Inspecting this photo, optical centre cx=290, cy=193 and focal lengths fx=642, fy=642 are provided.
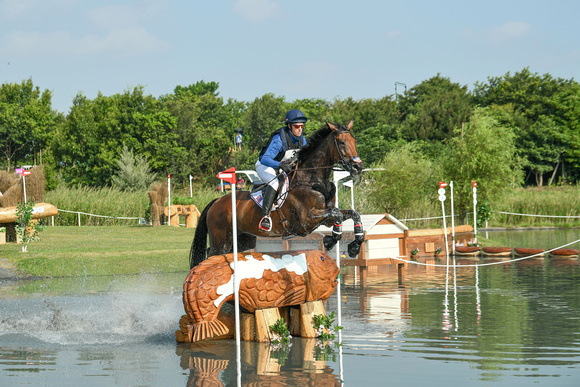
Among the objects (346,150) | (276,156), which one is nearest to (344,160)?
(346,150)

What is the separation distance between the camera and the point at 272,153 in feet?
26.4

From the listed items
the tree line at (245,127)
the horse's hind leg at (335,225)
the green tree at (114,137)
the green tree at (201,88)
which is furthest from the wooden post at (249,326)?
the green tree at (201,88)

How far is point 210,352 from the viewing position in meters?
7.14

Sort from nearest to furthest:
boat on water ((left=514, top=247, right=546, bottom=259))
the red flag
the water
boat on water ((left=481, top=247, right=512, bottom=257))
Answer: the water, the red flag, boat on water ((left=514, top=247, right=546, bottom=259)), boat on water ((left=481, top=247, right=512, bottom=257))

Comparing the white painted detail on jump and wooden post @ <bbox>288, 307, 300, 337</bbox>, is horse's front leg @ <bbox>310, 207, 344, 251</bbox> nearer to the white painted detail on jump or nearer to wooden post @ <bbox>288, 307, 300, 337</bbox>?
the white painted detail on jump

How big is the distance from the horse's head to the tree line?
99.0ft

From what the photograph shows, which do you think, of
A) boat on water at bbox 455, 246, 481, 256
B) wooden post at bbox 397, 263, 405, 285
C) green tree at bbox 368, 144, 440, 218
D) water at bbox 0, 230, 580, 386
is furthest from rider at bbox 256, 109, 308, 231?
green tree at bbox 368, 144, 440, 218

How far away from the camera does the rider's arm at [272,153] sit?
801cm

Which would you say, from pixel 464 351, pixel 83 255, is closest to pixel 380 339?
pixel 464 351

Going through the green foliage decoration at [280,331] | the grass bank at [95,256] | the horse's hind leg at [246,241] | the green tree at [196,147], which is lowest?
the green foliage decoration at [280,331]

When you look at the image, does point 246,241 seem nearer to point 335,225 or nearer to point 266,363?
point 335,225

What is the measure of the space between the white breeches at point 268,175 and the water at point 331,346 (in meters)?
1.91

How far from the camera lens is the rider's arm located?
8008mm

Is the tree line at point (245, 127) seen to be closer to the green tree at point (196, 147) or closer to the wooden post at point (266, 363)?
the green tree at point (196, 147)
